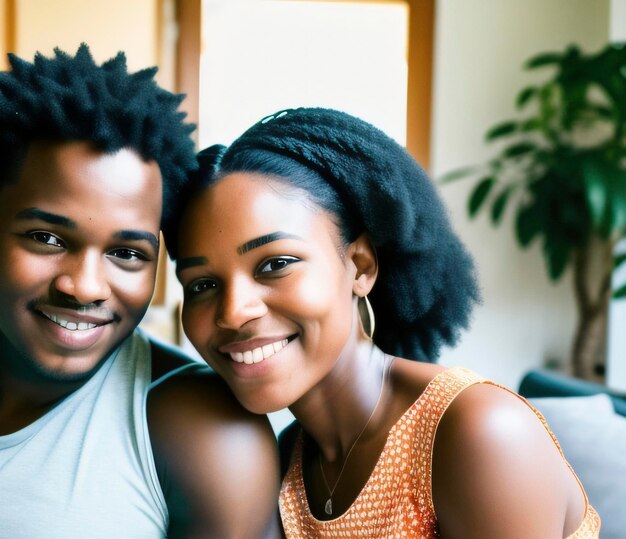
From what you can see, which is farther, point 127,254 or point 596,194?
point 596,194

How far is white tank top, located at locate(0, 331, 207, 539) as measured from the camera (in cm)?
98

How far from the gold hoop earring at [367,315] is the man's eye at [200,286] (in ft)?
1.06

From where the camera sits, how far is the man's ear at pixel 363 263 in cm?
119

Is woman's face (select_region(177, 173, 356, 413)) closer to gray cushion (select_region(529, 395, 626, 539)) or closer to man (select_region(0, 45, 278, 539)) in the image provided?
man (select_region(0, 45, 278, 539))

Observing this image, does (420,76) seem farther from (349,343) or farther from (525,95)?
(349,343)

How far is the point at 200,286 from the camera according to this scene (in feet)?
3.69

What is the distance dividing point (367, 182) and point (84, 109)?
1.43 feet

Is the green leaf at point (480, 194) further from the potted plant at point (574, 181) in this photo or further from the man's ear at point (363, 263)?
the man's ear at point (363, 263)

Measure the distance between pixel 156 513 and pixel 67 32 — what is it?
294 cm

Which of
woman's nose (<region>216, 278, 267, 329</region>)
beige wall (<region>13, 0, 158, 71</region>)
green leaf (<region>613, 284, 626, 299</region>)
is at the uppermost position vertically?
beige wall (<region>13, 0, 158, 71</region>)

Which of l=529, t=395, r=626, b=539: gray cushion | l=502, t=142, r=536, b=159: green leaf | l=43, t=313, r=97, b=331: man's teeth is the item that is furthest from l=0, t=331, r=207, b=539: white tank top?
l=502, t=142, r=536, b=159: green leaf

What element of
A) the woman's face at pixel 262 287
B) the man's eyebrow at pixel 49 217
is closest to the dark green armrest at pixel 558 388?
the woman's face at pixel 262 287

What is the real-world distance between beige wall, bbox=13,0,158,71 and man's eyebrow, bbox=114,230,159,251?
2.54m

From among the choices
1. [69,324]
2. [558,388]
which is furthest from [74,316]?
[558,388]
